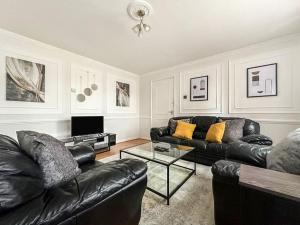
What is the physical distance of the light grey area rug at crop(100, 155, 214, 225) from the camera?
1.38m

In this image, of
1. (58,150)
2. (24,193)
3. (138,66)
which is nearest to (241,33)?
(138,66)

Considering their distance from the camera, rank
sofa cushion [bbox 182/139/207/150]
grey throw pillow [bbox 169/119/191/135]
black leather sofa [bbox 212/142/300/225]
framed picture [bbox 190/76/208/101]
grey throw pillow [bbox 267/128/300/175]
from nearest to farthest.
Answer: black leather sofa [bbox 212/142/300/225]
grey throw pillow [bbox 267/128/300/175]
sofa cushion [bbox 182/139/207/150]
grey throw pillow [bbox 169/119/191/135]
framed picture [bbox 190/76/208/101]

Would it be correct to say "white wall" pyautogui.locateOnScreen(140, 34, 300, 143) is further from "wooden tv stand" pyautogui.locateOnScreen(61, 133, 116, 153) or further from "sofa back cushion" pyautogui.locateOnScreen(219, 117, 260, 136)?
"wooden tv stand" pyautogui.locateOnScreen(61, 133, 116, 153)

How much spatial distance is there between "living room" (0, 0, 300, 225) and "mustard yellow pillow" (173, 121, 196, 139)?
3 cm

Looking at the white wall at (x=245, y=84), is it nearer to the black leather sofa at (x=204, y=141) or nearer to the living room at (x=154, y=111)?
the living room at (x=154, y=111)

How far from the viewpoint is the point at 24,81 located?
2840 millimetres

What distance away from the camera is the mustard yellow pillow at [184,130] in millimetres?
3147

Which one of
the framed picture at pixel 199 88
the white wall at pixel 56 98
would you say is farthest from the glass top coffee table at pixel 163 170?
the white wall at pixel 56 98

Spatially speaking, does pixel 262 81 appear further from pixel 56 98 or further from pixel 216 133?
pixel 56 98

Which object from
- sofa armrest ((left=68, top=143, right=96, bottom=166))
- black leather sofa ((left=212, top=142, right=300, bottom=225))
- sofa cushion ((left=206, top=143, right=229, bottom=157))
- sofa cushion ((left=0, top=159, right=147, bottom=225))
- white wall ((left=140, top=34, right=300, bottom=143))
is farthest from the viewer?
white wall ((left=140, top=34, right=300, bottom=143))

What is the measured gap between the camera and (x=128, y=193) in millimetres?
978

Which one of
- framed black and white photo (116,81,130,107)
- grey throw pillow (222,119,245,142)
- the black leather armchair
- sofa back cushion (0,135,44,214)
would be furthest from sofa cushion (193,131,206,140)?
sofa back cushion (0,135,44,214)

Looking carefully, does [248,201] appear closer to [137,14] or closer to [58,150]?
[58,150]

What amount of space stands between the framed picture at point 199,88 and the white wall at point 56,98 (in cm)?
230
